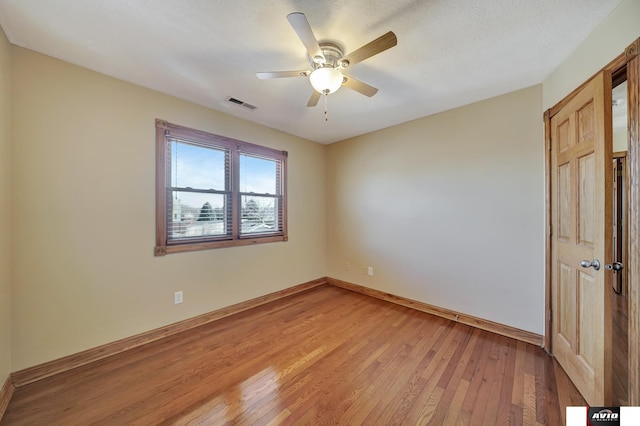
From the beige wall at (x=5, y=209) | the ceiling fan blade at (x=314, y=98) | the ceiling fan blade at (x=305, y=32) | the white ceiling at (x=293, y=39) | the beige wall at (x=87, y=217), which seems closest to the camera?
the ceiling fan blade at (x=305, y=32)

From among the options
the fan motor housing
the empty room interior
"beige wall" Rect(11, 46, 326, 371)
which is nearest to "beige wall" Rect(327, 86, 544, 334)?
the empty room interior

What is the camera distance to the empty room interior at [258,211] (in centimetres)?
149

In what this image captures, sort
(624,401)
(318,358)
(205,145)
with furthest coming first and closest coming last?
1. (205,145)
2. (318,358)
3. (624,401)

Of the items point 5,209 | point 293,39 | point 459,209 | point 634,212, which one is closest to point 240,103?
point 293,39

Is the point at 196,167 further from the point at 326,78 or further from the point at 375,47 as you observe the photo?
the point at 375,47

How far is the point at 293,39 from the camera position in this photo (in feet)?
5.51

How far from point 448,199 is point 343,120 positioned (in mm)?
1713

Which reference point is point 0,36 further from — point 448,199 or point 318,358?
point 448,199

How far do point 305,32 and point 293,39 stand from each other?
0.43m

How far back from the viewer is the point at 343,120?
3.19 m

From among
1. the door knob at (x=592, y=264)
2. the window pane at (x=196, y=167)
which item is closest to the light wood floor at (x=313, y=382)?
the door knob at (x=592, y=264)

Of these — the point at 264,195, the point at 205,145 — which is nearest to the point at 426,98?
the point at 264,195

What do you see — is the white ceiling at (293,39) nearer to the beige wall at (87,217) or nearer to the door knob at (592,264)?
the beige wall at (87,217)

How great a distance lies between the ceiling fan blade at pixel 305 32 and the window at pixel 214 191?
72.4 inches
